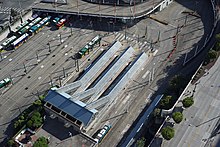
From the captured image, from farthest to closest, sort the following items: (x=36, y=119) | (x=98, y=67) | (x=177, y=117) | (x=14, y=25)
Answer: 1. (x=14, y=25)
2. (x=98, y=67)
3. (x=36, y=119)
4. (x=177, y=117)

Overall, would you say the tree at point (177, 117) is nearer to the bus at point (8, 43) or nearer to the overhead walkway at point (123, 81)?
the overhead walkway at point (123, 81)

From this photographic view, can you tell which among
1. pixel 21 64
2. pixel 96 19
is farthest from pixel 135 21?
pixel 21 64

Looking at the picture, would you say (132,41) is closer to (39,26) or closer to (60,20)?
(60,20)

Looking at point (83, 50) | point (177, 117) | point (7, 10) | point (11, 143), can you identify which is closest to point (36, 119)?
point (11, 143)

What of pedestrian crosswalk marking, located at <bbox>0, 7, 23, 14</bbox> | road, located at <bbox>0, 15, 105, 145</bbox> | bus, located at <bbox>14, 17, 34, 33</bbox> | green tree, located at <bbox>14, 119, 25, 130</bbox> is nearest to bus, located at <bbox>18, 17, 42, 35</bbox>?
bus, located at <bbox>14, 17, 34, 33</bbox>

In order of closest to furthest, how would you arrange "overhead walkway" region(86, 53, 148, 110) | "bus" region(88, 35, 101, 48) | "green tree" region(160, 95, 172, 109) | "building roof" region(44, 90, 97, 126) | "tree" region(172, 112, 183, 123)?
"tree" region(172, 112, 183, 123)
"building roof" region(44, 90, 97, 126)
"green tree" region(160, 95, 172, 109)
"overhead walkway" region(86, 53, 148, 110)
"bus" region(88, 35, 101, 48)

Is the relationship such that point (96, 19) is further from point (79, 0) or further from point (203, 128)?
point (203, 128)

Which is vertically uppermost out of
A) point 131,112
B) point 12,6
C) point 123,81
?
point 12,6

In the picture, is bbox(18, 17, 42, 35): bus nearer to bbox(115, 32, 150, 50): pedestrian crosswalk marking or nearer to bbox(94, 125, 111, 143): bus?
bbox(115, 32, 150, 50): pedestrian crosswalk marking
